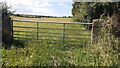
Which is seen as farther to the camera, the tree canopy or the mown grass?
the tree canopy

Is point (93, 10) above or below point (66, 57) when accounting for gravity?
above

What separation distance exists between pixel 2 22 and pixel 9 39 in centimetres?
71

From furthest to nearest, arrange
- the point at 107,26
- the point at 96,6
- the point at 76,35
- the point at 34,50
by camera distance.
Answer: the point at 96,6 < the point at 76,35 < the point at 107,26 < the point at 34,50

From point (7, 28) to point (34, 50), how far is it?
4307 millimetres

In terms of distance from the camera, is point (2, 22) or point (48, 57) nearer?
point (48, 57)

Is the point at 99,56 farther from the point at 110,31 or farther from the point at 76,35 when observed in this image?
the point at 76,35

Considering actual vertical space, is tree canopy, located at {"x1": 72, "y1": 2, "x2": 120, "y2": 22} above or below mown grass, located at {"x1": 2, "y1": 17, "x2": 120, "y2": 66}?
above

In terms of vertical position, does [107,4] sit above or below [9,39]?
above

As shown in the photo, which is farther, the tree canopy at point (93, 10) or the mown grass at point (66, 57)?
the tree canopy at point (93, 10)

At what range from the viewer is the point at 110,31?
10047mm

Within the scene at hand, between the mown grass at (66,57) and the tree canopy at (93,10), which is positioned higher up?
the tree canopy at (93,10)

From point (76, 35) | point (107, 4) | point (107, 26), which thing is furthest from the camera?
point (107, 4)

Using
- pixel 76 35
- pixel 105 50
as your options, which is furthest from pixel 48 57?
pixel 76 35

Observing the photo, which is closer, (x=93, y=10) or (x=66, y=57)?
(x=66, y=57)
